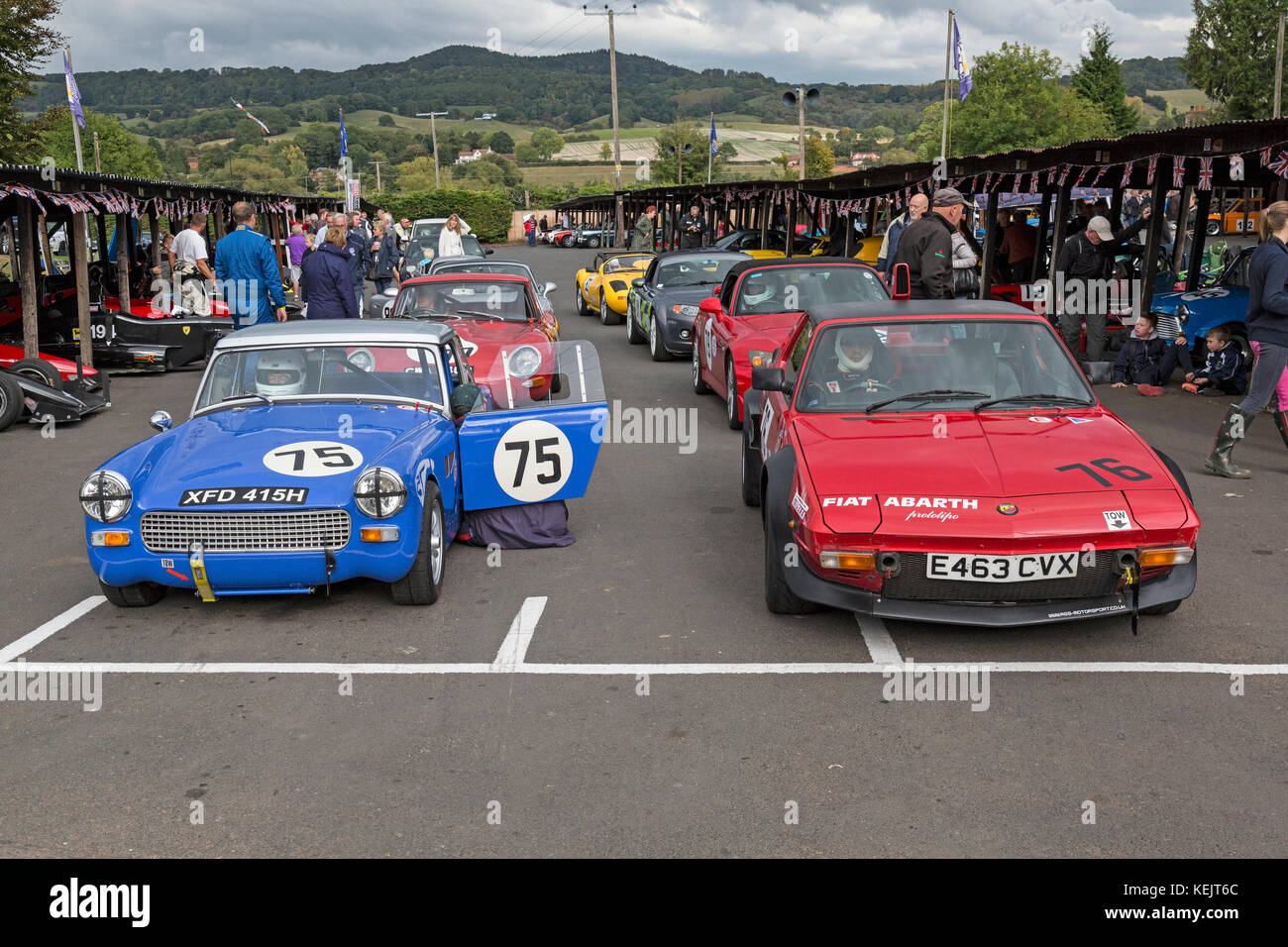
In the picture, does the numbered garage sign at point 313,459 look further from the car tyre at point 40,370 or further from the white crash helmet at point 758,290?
the car tyre at point 40,370

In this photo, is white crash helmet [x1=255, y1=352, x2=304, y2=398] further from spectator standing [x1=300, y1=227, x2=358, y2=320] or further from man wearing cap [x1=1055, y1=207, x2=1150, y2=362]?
man wearing cap [x1=1055, y1=207, x2=1150, y2=362]

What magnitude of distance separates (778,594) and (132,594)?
3.22 metres

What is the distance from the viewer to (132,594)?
5898 millimetres

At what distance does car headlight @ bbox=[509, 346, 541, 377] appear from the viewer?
33.4ft

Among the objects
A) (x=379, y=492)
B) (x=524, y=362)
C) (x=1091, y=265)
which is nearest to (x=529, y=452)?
(x=379, y=492)

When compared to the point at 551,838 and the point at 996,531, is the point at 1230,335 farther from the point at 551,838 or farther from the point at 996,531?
the point at 551,838

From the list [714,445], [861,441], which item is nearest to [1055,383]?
[861,441]

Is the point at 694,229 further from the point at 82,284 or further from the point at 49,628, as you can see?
the point at 49,628

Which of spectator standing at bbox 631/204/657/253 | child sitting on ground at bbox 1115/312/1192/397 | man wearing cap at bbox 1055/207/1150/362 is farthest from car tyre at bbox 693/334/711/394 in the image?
spectator standing at bbox 631/204/657/253

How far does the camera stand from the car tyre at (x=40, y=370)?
12367 millimetres

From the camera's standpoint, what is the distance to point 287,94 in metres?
157

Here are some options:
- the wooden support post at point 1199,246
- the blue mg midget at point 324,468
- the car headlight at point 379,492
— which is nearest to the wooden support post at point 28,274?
the blue mg midget at point 324,468

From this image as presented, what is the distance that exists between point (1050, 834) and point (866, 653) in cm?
168

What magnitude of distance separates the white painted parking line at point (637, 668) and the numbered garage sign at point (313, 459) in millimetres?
964
